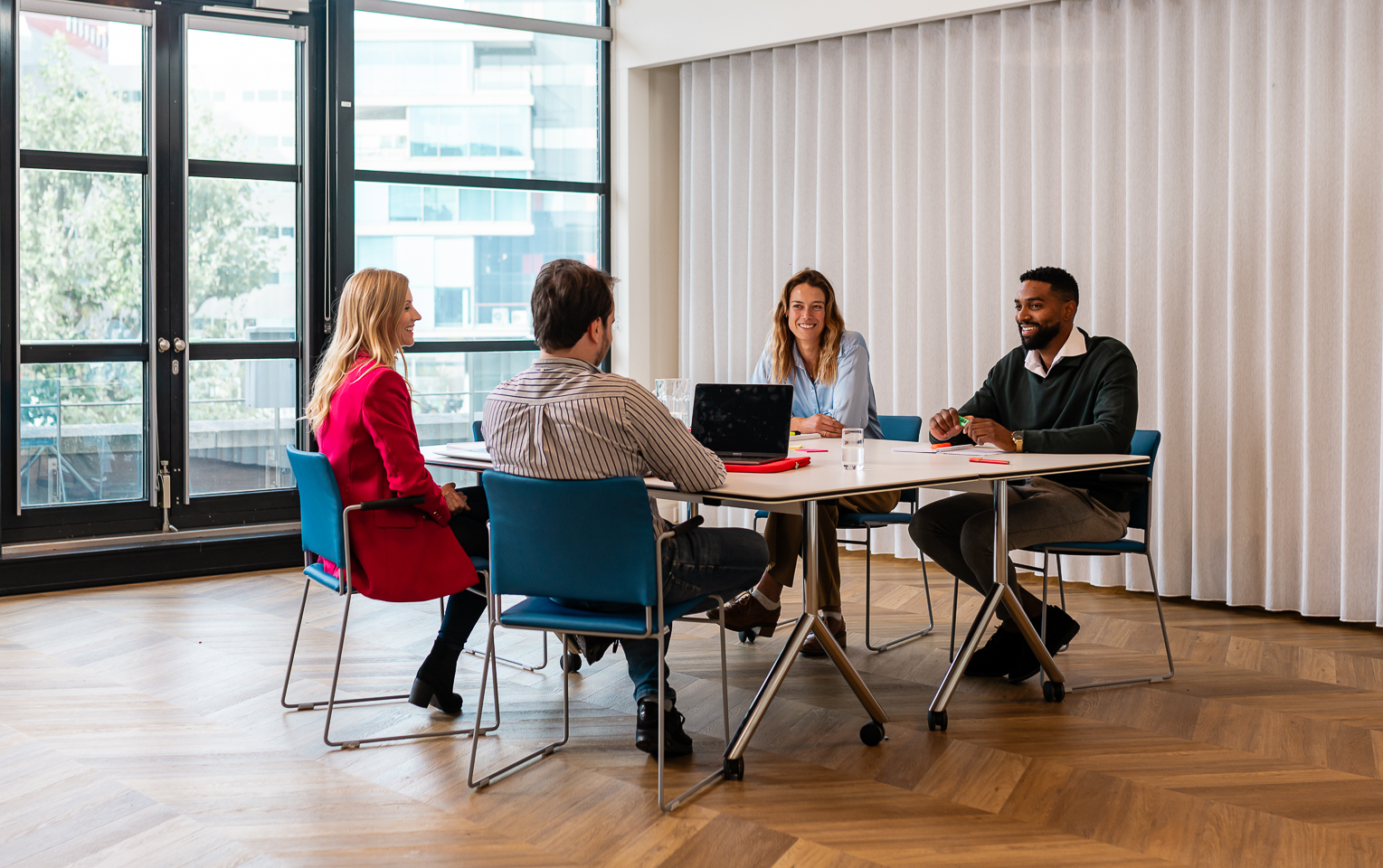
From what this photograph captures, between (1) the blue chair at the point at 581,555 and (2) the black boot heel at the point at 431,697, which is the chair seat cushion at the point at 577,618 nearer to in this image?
(1) the blue chair at the point at 581,555

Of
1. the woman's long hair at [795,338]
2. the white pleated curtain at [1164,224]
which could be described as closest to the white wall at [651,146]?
the white pleated curtain at [1164,224]

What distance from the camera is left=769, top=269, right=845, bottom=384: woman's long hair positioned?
4.42 meters

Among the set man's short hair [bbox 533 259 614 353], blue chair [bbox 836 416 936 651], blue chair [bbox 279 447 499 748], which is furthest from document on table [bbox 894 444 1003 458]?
blue chair [bbox 279 447 499 748]

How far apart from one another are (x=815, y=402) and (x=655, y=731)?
5.76 feet

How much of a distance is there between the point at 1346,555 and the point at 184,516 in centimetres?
514

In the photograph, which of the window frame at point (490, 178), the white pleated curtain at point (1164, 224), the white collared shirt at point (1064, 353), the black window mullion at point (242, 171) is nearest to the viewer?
the white collared shirt at point (1064, 353)

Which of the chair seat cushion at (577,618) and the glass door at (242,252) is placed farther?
the glass door at (242,252)

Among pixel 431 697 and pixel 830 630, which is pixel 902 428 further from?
pixel 431 697

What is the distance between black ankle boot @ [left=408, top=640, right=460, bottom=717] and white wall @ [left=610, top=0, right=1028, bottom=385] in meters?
3.54

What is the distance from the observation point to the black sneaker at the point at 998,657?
382cm

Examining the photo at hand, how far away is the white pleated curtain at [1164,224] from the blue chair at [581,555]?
300 centimetres

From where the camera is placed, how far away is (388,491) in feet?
10.5

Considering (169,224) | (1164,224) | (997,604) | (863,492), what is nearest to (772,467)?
(863,492)

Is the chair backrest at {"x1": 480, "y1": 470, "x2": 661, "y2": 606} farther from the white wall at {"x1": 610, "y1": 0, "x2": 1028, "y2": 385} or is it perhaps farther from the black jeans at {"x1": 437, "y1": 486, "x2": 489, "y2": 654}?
the white wall at {"x1": 610, "y1": 0, "x2": 1028, "y2": 385}
